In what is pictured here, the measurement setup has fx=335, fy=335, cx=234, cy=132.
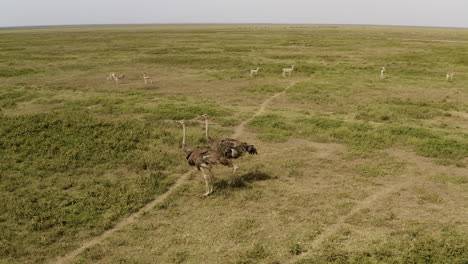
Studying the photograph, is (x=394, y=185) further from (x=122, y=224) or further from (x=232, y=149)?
(x=122, y=224)

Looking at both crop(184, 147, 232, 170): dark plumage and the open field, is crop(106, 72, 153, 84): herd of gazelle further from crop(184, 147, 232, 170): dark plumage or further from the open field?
crop(184, 147, 232, 170): dark plumage

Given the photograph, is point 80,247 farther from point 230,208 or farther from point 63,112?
point 63,112

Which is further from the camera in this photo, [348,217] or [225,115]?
[225,115]

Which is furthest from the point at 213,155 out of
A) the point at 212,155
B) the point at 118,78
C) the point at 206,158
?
the point at 118,78

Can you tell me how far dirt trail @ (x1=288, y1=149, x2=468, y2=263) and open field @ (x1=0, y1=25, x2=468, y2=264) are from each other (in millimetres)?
48

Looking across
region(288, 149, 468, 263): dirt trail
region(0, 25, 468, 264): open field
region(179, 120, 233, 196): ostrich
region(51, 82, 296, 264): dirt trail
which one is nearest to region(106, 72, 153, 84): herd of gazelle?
region(0, 25, 468, 264): open field

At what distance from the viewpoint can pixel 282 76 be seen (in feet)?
102

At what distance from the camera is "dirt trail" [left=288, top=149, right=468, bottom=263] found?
27.2ft

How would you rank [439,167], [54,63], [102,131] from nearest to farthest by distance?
[439,167] → [102,131] → [54,63]

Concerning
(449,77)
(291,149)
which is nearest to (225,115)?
(291,149)

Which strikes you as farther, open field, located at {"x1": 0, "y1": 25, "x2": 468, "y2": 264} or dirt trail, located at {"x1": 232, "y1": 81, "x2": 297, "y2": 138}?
dirt trail, located at {"x1": 232, "y1": 81, "x2": 297, "y2": 138}

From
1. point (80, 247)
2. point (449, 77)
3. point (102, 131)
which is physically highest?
point (449, 77)

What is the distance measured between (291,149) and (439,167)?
5479mm

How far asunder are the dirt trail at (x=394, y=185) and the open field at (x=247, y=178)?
1.9 inches
